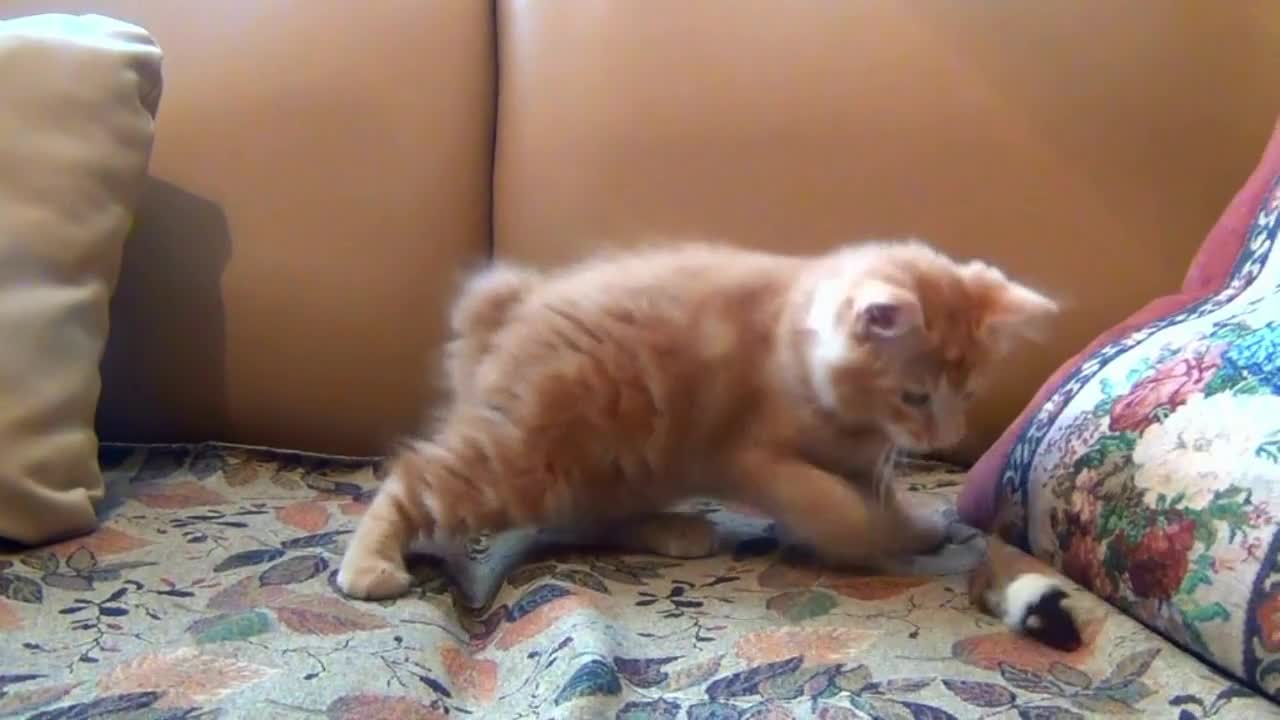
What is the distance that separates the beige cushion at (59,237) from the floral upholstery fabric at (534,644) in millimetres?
73

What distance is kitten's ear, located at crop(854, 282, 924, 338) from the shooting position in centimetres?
104

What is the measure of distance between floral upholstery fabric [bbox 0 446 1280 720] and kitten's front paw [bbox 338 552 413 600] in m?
0.01

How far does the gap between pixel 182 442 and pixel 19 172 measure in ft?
1.39

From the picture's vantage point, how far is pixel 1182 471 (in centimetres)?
92

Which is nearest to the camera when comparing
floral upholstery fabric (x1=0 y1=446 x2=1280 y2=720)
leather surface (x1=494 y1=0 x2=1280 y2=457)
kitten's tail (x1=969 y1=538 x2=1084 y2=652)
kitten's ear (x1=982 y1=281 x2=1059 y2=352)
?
floral upholstery fabric (x1=0 y1=446 x2=1280 y2=720)

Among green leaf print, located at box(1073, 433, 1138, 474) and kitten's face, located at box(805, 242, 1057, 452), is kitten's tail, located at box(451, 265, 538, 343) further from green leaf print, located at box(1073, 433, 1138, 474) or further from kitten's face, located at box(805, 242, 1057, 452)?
green leaf print, located at box(1073, 433, 1138, 474)

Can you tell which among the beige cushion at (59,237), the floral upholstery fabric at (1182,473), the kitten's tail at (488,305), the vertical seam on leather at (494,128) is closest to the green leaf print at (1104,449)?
the floral upholstery fabric at (1182,473)

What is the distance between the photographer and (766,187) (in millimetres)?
1450

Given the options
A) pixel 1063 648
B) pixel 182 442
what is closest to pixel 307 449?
pixel 182 442

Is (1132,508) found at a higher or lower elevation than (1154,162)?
lower

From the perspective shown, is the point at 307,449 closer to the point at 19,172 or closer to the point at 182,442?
the point at 182,442

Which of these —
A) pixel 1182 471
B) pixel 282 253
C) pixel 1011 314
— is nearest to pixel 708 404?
pixel 1011 314

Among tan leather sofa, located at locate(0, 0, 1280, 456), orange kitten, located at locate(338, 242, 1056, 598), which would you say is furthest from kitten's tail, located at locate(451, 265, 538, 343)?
tan leather sofa, located at locate(0, 0, 1280, 456)

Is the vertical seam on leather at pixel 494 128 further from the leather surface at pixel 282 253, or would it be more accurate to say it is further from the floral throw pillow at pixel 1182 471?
the floral throw pillow at pixel 1182 471
